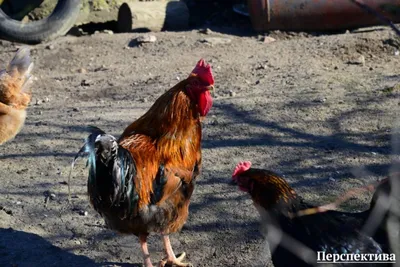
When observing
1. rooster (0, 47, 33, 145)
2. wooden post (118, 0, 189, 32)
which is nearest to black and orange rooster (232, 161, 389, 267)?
rooster (0, 47, 33, 145)

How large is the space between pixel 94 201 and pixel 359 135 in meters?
2.88

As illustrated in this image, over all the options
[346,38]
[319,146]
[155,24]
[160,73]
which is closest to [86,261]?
[319,146]

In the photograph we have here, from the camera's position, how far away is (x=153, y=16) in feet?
33.2

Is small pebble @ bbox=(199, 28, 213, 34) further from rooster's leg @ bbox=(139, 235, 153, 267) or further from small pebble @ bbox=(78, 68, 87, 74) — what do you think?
rooster's leg @ bbox=(139, 235, 153, 267)

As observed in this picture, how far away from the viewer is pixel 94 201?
4.25 meters

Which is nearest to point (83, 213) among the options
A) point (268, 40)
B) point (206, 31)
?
point (268, 40)

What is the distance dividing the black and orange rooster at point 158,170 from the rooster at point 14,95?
83.3 inches

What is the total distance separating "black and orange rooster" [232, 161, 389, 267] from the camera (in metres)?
3.49

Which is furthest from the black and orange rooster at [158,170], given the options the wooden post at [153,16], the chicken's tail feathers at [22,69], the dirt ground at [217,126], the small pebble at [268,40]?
the wooden post at [153,16]

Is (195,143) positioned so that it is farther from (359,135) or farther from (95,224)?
(359,135)

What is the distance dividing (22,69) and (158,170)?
285cm

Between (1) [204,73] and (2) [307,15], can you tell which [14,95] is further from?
(2) [307,15]

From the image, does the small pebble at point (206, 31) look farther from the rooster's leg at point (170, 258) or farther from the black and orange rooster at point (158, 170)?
the rooster's leg at point (170, 258)

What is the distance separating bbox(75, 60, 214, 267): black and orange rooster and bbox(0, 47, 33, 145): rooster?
212 cm
